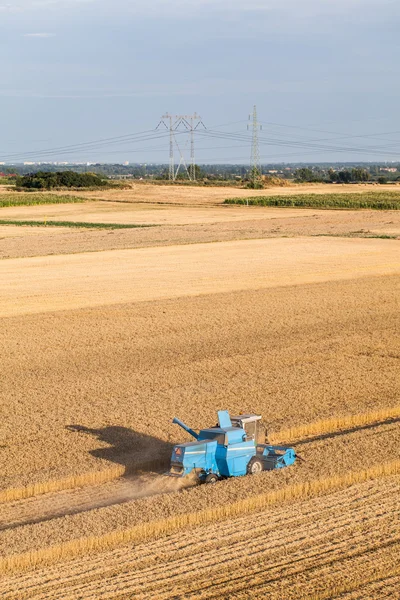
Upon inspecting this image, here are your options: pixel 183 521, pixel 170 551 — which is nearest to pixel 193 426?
pixel 183 521

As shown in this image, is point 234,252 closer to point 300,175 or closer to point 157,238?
point 157,238

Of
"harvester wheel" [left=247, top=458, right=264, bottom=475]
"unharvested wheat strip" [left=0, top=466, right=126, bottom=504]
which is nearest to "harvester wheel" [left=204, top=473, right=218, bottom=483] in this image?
"harvester wheel" [left=247, top=458, right=264, bottom=475]

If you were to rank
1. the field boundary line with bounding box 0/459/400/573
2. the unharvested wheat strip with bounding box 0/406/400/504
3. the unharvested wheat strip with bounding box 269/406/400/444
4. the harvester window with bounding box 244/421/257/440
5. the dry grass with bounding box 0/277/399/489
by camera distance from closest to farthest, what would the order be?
1. the field boundary line with bounding box 0/459/400/573
2. the unharvested wheat strip with bounding box 0/406/400/504
3. the harvester window with bounding box 244/421/257/440
4. the dry grass with bounding box 0/277/399/489
5. the unharvested wheat strip with bounding box 269/406/400/444

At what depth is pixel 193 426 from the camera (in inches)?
573

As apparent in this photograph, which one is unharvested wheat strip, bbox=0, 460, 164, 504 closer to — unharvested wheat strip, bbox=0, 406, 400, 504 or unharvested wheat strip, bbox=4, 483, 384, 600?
unharvested wheat strip, bbox=0, 406, 400, 504

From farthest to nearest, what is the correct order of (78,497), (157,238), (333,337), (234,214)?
(234,214) < (157,238) < (333,337) < (78,497)

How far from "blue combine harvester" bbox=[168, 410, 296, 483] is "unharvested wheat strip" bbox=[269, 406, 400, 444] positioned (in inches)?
56.2

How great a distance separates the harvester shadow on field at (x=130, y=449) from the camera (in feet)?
43.0

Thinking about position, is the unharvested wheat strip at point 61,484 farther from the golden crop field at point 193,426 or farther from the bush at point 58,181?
the bush at point 58,181

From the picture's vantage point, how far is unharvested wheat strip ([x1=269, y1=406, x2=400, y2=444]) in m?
14.3

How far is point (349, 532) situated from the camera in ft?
34.4

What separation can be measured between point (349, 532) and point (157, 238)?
3844 cm

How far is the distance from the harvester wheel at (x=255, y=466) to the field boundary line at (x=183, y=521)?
875 millimetres

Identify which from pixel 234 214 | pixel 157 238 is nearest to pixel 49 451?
pixel 157 238
